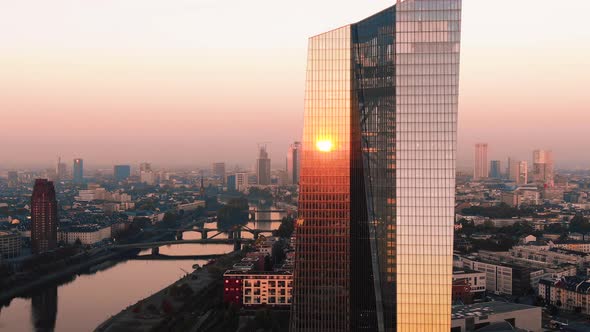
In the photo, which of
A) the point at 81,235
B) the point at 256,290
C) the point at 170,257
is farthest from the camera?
the point at 81,235

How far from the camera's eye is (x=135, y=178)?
11625 cm

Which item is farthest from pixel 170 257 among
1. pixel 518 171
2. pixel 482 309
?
pixel 518 171

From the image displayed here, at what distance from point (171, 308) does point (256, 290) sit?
2.93 meters

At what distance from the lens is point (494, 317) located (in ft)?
59.4

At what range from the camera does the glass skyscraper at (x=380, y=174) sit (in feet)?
36.0

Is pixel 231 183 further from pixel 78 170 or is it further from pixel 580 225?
pixel 580 225

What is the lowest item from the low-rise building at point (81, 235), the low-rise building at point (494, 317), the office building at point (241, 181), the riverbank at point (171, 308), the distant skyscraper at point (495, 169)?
the riverbank at point (171, 308)

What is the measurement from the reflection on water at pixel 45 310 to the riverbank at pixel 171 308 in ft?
6.67

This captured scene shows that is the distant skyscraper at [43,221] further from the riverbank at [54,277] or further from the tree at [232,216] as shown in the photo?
the tree at [232,216]

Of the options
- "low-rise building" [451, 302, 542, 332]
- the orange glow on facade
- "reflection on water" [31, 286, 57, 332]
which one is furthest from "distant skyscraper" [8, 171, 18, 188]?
the orange glow on facade

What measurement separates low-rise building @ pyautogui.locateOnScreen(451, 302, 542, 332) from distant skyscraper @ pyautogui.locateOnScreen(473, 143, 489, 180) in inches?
2988

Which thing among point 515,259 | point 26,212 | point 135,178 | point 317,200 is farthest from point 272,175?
point 317,200

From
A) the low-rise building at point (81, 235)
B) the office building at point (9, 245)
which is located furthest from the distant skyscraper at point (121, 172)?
the office building at point (9, 245)

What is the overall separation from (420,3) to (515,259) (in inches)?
830
